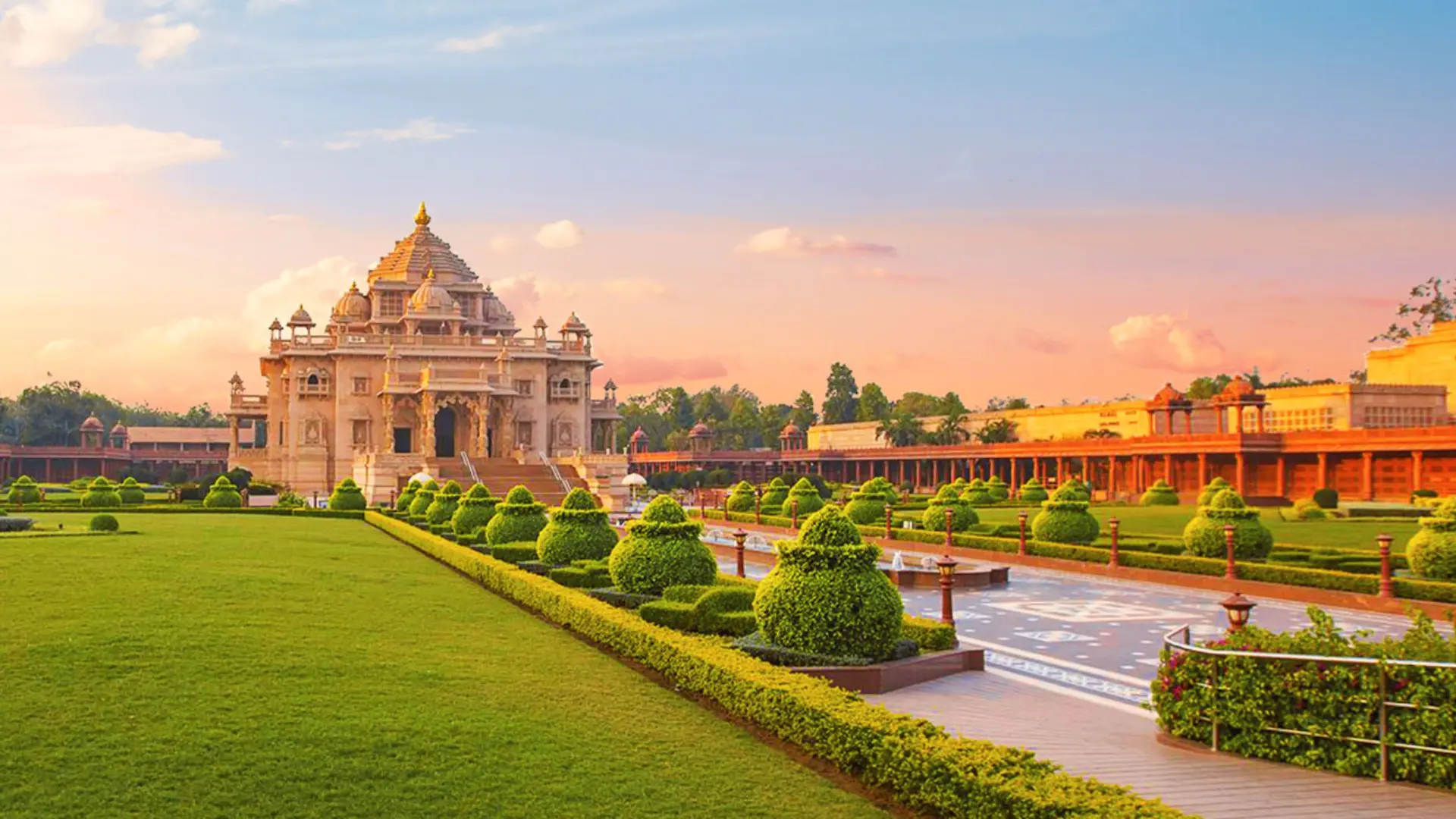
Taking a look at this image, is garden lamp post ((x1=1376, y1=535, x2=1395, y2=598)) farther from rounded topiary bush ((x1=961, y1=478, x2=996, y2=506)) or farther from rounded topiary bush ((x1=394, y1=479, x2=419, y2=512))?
rounded topiary bush ((x1=394, y1=479, x2=419, y2=512))

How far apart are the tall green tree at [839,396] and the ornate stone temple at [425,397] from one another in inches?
2276

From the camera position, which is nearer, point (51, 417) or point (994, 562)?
point (994, 562)

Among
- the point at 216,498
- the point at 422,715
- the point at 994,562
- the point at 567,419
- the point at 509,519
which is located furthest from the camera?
the point at 567,419

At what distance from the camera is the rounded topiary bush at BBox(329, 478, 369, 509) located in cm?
4884

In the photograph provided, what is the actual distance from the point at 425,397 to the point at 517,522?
37.9 metres

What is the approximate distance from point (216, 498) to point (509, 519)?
25853 millimetres

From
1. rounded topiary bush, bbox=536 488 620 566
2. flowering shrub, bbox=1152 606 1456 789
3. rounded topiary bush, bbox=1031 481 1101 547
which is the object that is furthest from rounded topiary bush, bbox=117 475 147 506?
flowering shrub, bbox=1152 606 1456 789

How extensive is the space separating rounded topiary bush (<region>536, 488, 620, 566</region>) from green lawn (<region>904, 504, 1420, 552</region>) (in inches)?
679

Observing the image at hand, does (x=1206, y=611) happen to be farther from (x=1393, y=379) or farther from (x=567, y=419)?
(x=1393, y=379)

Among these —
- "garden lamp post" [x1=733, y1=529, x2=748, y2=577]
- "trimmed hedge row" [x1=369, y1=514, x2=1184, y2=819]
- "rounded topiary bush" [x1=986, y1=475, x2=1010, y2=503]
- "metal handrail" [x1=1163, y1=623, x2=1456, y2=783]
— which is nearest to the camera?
"trimmed hedge row" [x1=369, y1=514, x2=1184, y2=819]

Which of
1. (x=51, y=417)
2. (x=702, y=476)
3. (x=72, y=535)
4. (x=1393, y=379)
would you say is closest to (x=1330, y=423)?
(x=1393, y=379)

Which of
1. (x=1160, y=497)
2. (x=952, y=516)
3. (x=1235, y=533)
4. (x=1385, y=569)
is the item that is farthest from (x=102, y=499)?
(x=1385, y=569)

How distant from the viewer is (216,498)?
48625 millimetres

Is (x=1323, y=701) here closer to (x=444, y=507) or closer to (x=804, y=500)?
(x=444, y=507)
